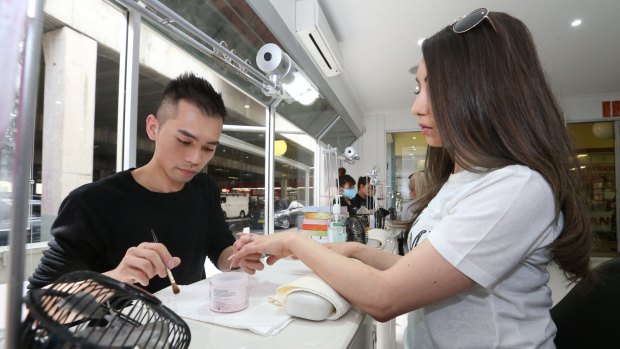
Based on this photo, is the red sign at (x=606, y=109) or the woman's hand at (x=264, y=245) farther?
the red sign at (x=606, y=109)

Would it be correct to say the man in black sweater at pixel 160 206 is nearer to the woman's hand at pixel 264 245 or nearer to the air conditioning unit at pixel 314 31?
the woman's hand at pixel 264 245

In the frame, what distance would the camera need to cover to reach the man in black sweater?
0.98 m

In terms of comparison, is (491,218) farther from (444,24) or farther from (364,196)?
(364,196)

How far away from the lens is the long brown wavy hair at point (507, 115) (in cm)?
69

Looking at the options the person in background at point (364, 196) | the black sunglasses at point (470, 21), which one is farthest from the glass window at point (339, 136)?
the black sunglasses at point (470, 21)

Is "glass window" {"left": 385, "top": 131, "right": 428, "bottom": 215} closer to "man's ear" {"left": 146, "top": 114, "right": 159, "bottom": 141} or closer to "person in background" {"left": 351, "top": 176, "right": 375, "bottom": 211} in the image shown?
"person in background" {"left": 351, "top": 176, "right": 375, "bottom": 211}

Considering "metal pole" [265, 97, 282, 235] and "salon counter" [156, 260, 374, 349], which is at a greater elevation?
"metal pole" [265, 97, 282, 235]

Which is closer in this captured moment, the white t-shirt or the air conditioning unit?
the white t-shirt

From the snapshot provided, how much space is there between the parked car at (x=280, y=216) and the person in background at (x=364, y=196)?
104cm

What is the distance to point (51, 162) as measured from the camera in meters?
1.50

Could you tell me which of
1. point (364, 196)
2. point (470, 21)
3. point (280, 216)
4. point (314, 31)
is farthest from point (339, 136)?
point (470, 21)

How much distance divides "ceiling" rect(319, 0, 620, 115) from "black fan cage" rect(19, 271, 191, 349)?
297 cm

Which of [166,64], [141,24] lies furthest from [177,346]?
[166,64]

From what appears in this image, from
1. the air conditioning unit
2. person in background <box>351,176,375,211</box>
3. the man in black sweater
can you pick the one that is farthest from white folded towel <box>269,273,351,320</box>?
person in background <box>351,176,375,211</box>
